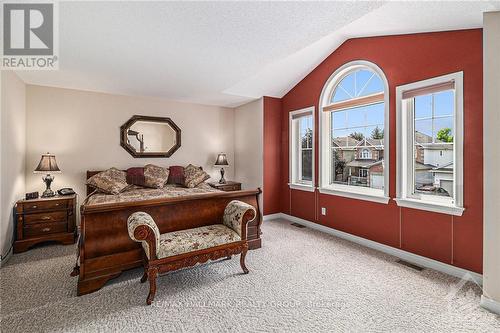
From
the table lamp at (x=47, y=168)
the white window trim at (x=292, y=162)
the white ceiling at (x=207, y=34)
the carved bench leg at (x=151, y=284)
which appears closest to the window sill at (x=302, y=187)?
the white window trim at (x=292, y=162)

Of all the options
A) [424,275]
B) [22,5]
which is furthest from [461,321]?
[22,5]

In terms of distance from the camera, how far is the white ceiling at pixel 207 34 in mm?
2113

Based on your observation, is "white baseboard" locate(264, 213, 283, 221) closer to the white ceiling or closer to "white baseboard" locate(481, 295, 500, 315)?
the white ceiling

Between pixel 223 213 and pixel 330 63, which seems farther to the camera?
pixel 330 63

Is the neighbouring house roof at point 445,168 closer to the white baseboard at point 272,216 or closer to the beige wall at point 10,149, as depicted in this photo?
the white baseboard at point 272,216

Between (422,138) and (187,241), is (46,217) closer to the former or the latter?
(187,241)

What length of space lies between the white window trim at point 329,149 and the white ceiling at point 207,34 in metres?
0.42

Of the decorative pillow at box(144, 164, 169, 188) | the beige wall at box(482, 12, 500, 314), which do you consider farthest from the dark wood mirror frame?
the beige wall at box(482, 12, 500, 314)

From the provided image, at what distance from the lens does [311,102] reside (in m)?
4.36

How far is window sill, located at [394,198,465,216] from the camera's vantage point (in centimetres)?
257

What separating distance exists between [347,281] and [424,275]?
0.90 metres

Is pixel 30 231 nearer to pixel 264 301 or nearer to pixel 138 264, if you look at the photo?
pixel 138 264

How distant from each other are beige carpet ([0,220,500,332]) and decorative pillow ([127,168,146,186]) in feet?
5.29

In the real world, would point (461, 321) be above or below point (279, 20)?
below
